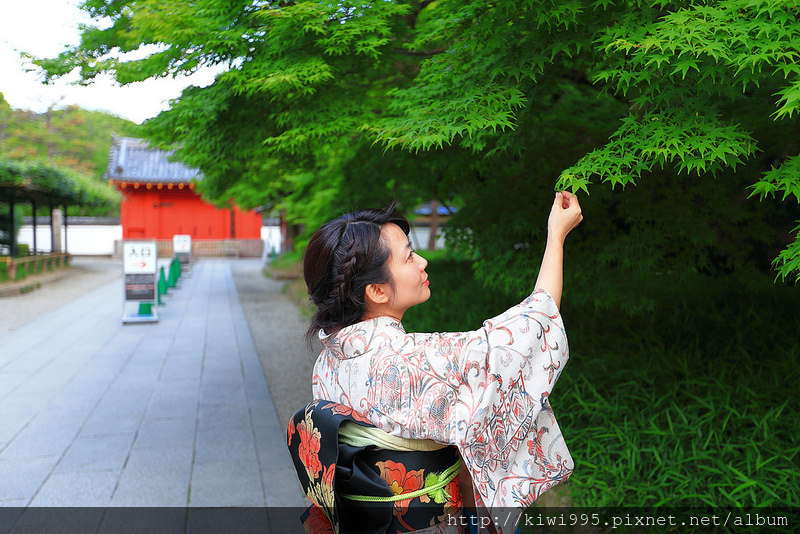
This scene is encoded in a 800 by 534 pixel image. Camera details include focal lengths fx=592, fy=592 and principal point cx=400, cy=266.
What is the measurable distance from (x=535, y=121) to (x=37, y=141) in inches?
1089

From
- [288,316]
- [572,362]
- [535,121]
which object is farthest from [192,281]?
[535,121]

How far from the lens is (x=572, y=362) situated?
4.51 metres

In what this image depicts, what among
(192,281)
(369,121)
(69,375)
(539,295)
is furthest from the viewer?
(192,281)

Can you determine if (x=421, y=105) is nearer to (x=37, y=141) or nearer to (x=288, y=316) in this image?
(x=288, y=316)

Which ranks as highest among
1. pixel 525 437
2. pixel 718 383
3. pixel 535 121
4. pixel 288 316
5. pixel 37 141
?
pixel 37 141

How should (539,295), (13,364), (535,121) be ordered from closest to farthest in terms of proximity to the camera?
(539,295)
(535,121)
(13,364)

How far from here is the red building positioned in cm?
2952

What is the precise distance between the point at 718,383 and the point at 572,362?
1036 millimetres

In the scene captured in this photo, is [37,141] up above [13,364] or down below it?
above

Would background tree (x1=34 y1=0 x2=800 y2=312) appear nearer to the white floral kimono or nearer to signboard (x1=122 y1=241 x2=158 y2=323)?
the white floral kimono

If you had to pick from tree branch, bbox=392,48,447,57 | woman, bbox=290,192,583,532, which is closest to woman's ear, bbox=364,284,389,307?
woman, bbox=290,192,583,532

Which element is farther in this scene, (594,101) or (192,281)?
(192,281)

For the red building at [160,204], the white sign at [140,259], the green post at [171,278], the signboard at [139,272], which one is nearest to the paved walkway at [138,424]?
the signboard at [139,272]

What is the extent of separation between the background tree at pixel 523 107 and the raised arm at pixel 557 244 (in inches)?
12.1
